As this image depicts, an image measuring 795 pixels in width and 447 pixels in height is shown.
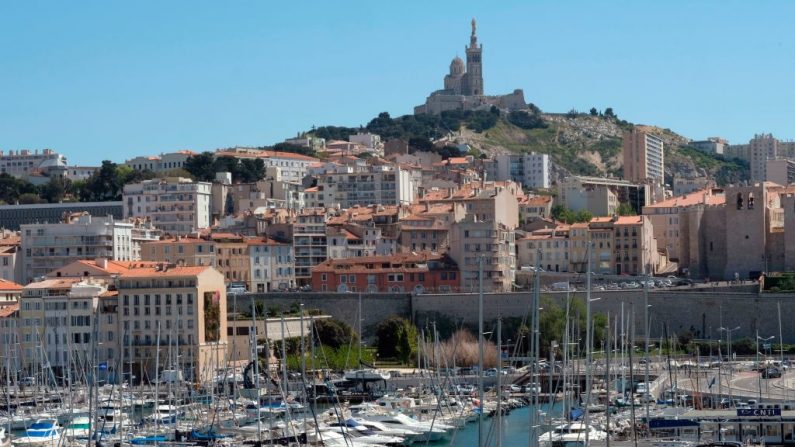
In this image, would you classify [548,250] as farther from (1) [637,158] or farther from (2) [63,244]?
(1) [637,158]

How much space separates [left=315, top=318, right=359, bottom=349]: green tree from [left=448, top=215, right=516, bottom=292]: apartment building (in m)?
7.18

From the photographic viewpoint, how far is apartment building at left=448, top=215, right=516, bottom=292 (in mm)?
72812

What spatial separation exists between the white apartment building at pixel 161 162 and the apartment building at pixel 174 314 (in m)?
46.8

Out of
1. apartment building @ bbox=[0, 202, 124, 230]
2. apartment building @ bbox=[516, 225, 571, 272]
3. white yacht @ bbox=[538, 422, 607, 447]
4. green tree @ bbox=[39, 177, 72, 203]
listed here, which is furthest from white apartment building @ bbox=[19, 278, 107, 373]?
green tree @ bbox=[39, 177, 72, 203]

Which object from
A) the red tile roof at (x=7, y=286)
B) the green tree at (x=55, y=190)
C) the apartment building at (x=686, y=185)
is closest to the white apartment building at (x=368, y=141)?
the apartment building at (x=686, y=185)

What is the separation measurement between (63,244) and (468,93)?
89.0 metres

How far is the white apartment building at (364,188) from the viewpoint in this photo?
9900 centimetres

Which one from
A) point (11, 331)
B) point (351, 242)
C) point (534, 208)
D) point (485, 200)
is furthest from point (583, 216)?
point (11, 331)

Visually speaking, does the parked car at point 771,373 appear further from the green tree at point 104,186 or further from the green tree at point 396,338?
the green tree at point 104,186

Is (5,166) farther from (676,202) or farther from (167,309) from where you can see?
(167,309)

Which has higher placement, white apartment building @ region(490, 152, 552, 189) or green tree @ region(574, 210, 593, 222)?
white apartment building @ region(490, 152, 552, 189)

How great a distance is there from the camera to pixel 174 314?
61.2 m

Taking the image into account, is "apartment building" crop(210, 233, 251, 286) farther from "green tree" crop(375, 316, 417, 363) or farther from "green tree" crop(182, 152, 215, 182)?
"green tree" crop(182, 152, 215, 182)

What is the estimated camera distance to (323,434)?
4347 cm
